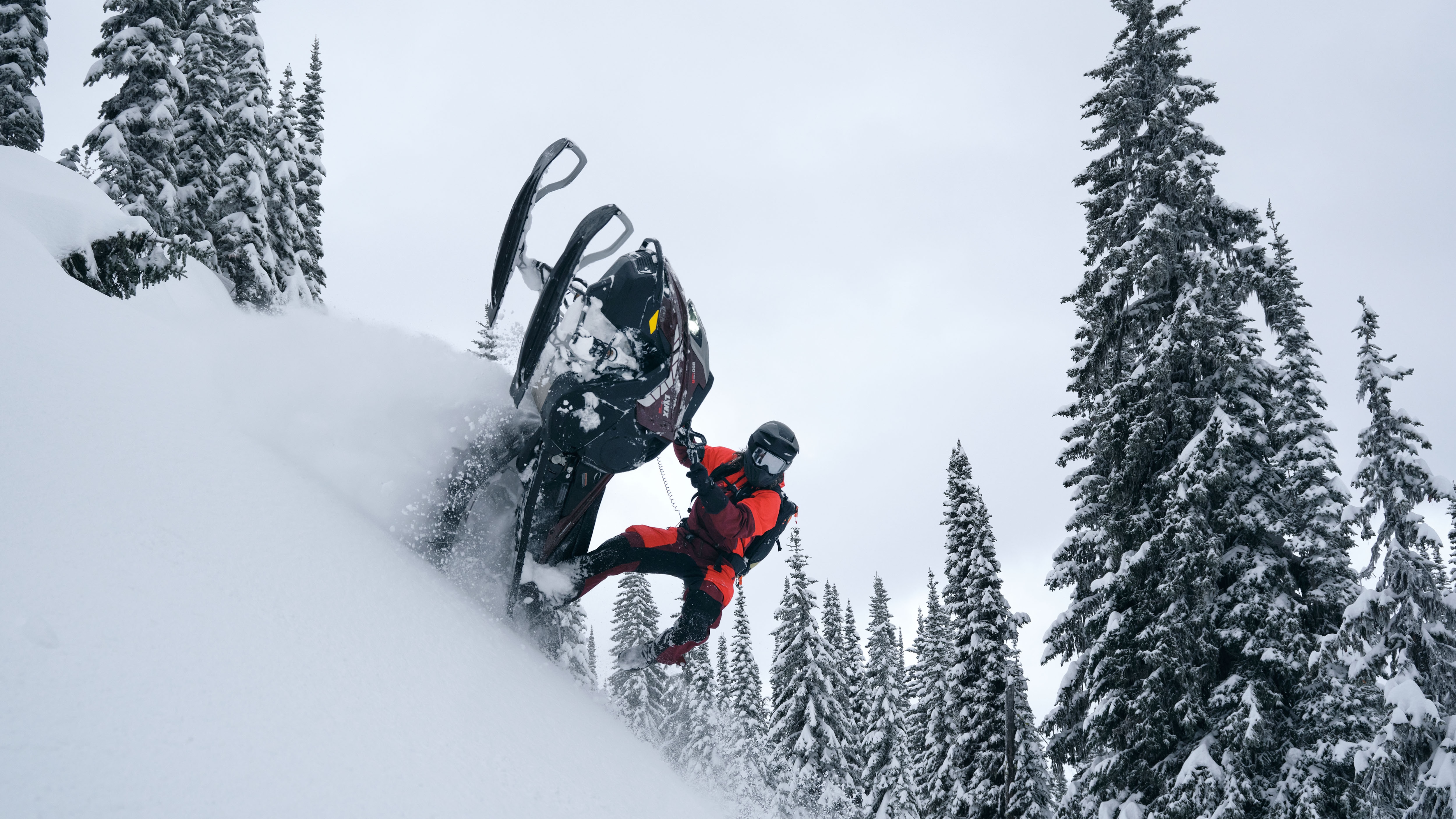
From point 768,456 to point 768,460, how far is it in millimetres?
33

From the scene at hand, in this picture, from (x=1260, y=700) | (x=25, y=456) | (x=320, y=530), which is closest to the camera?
(x=25, y=456)

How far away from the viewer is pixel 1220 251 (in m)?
11.8

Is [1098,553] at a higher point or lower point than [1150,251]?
lower

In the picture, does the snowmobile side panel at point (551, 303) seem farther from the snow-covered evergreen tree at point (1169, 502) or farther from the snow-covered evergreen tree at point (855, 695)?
the snow-covered evergreen tree at point (855, 695)

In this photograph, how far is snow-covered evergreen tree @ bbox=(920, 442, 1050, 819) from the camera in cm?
1867

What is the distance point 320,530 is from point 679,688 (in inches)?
1228

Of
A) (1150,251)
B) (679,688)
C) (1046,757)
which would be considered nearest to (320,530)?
(1150,251)

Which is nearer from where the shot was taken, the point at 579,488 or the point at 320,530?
the point at 320,530

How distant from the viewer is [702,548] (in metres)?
6.23

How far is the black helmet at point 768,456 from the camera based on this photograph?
6.16m

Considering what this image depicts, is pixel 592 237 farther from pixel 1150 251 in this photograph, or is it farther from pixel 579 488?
pixel 1150 251

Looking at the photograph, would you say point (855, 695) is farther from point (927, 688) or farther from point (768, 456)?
point (768, 456)

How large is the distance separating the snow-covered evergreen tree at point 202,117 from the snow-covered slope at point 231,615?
719 inches

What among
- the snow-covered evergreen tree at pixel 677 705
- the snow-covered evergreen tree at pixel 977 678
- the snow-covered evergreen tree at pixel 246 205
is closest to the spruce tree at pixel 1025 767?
the snow-covered evergreen tree at pixel 977 678
